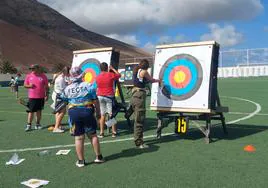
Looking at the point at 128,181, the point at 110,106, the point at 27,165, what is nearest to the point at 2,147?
the point at 27,165

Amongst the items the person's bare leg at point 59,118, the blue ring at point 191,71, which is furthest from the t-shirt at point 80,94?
the person's bare leg at point 59,118

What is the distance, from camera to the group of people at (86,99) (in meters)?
6.52

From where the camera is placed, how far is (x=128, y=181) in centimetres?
562

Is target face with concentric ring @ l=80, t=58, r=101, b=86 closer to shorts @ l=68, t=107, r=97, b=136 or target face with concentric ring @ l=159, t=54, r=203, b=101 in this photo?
target face with concentric ring @ l=159, t=54, r=203, b=101

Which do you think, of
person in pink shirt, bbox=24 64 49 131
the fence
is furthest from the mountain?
person in pink shirt, bbox=24 64 49 131

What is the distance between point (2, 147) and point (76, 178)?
3.07 metres

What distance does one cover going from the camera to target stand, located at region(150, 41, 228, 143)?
845 centimetres

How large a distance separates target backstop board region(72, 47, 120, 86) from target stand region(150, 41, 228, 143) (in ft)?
5.90

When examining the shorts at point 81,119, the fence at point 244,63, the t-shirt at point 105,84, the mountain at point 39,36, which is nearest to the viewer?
the shorts at point 81,119

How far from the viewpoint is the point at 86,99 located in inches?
258

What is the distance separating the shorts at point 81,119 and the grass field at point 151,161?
2.02 ft

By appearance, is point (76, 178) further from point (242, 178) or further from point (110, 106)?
point (110, 106)

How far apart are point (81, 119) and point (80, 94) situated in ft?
1.40

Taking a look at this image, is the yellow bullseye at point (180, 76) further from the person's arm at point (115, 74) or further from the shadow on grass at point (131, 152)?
the shadow on grass at point (131, 152)
